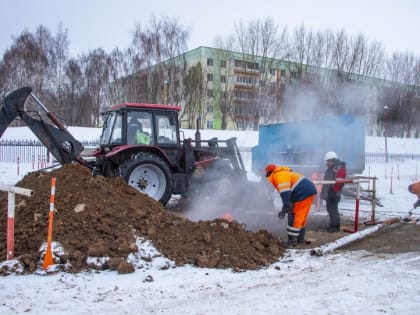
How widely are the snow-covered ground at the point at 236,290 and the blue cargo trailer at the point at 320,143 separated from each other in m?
7.58

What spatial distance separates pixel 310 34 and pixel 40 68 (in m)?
20.5

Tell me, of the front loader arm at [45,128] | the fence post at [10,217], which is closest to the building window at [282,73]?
the front loader arm at [45,128]

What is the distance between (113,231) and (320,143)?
937cm

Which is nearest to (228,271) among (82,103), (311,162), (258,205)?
(258,205)

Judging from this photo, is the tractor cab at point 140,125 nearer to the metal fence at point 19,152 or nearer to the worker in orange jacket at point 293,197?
the worker in orange jacket at point 293,197

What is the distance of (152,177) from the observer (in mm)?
9281

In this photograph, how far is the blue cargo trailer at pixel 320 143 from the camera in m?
13.0

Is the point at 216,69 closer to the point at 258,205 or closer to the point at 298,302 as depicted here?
the point at 258,205

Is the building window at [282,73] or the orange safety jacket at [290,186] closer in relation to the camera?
the orange safety jacket at [290,186]

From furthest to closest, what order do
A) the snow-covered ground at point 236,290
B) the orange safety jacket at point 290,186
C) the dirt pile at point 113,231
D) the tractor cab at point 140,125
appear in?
1. the tractor cab at point 140,125
2. the orange safety jacket at point 290,186
3. the dirt pile at point 113,231
4. the snow-covered ground at point 236,290

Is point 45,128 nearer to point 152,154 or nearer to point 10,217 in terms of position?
point 152,154

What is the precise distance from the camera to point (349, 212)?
34.2 ft

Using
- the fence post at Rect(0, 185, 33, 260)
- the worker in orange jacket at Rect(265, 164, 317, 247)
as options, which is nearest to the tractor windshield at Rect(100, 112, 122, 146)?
the worker in orange jacket at Rect(265, 164, 317, 247)

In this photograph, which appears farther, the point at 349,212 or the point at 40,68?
the point at 40,68
